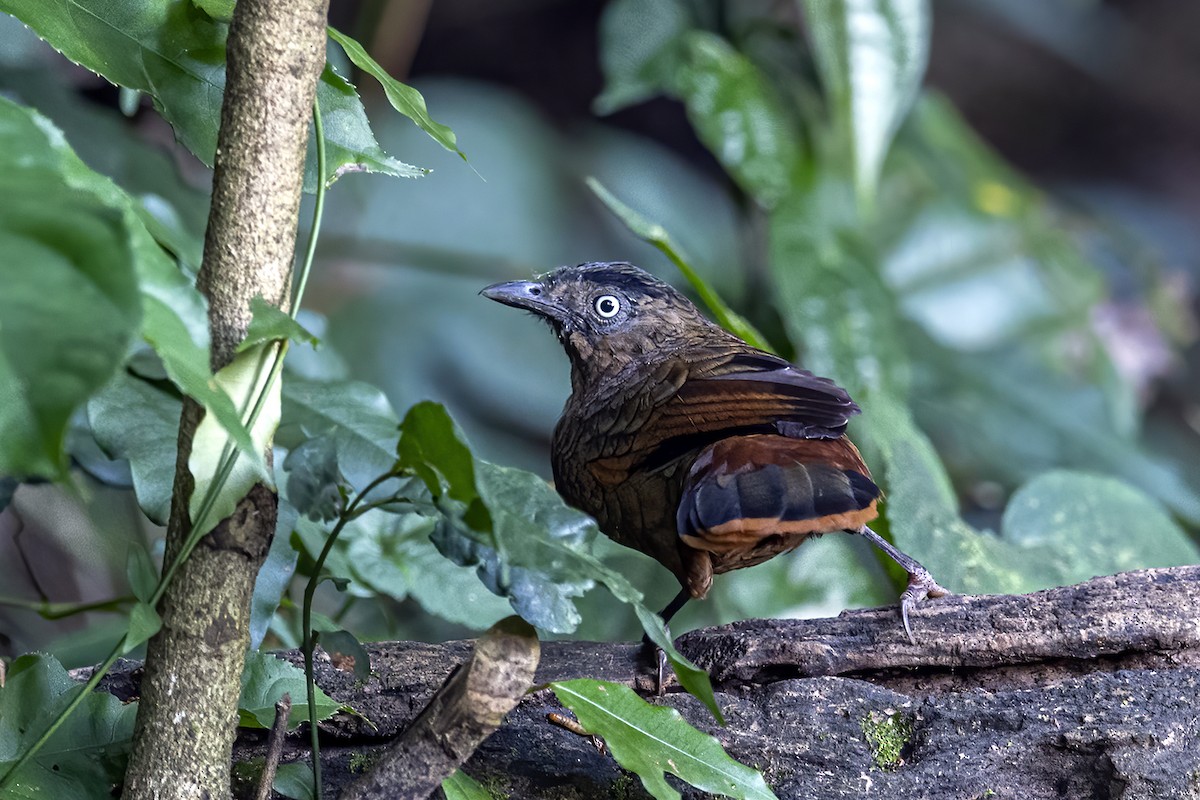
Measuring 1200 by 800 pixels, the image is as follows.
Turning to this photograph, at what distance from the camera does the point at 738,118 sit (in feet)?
10.8

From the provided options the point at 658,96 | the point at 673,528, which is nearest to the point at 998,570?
the point at 673,528

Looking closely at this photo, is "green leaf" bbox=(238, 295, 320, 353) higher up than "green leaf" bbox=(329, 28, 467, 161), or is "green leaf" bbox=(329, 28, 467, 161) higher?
"green leaf" bbox=(329, 28, 467, 161)

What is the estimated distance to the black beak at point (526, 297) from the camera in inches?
86.0

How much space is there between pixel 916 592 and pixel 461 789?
857 mm

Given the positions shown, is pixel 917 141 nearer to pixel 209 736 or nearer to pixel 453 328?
pixel 453 328

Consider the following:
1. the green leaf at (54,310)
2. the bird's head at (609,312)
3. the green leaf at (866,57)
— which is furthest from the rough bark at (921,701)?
the green leaf at (866,57)

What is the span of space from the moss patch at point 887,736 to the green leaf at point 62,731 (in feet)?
3.19

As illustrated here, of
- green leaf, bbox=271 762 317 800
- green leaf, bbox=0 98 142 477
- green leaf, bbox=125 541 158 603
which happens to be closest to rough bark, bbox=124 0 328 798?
green leaf, bbox=125 541 158 603

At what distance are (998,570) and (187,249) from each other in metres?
1.69

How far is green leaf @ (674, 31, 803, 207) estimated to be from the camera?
325 centimetres

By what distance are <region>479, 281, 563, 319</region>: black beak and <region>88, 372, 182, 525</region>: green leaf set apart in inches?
29.9

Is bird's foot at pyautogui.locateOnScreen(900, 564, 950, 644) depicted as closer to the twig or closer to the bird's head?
the bird's head

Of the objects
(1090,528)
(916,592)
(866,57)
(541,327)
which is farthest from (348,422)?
(541,327)

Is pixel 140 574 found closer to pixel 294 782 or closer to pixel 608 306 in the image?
pixel 294 782
